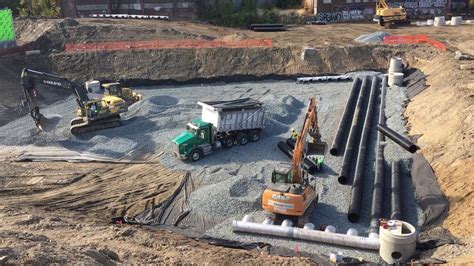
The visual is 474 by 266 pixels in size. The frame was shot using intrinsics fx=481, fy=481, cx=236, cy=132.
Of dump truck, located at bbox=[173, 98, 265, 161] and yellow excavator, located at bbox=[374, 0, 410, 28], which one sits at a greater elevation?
yellow excavator, located at bbox=[374, 0, 410, 28]

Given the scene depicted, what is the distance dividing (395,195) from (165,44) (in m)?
26.8

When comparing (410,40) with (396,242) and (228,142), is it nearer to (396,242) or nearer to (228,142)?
(228,142)

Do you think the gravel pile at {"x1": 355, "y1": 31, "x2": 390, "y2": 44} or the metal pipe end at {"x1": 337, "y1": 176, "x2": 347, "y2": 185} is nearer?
the metal pipe end at {"x1": 337, "y1": 176, "x2": 347, "y2": 185}

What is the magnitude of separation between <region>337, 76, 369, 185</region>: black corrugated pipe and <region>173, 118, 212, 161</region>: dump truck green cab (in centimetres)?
613

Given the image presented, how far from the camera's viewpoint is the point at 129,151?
908 inches

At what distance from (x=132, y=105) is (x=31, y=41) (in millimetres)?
17116

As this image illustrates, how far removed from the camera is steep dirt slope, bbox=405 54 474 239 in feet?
49.3

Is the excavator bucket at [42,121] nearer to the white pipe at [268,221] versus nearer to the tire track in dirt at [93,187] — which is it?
the tire track in dirt at [93,187]

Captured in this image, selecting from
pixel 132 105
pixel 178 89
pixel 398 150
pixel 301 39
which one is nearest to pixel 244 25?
pixel 301 39

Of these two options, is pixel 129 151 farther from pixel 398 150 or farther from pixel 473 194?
pixel 473 194

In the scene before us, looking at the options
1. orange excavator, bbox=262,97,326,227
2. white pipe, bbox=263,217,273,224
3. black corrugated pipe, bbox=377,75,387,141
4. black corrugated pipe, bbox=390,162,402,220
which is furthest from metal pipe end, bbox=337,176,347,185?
black corrugated pipe, bbox=377,75,387,141

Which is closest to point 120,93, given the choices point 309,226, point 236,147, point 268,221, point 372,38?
point 236,147

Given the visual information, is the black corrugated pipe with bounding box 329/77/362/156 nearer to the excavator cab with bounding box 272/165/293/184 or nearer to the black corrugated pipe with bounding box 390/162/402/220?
the black corrugated pipe with bounding box 390/162/402/220

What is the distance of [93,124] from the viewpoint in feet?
82.4
